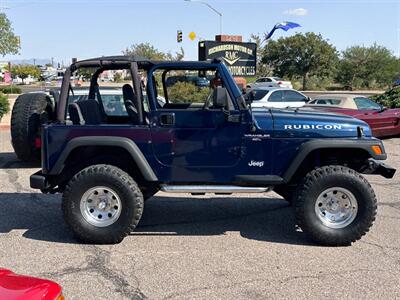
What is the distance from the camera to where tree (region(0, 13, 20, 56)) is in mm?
47878

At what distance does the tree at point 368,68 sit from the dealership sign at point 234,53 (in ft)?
101

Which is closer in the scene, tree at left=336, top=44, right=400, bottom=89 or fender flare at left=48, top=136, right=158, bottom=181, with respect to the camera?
fender flare at left=48, top=136, right=158, bottom=181

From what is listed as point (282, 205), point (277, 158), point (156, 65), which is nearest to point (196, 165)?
point (277, 158)

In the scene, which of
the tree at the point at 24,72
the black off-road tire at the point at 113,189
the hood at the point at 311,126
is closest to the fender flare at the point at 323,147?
the hood at the point at 311,126

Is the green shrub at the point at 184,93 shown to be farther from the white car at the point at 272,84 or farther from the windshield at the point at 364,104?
the white car at the point at 272,84

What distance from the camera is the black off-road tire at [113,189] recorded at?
505cm

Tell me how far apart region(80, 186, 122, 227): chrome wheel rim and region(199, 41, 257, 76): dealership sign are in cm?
2019

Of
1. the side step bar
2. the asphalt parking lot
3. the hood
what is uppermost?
the hood

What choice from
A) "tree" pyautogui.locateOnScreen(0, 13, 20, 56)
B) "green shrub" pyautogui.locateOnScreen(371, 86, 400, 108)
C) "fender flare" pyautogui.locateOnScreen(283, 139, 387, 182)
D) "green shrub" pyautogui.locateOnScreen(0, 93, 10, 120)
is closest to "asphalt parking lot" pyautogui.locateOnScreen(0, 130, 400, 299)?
"fender flare" pyautogui.locateOnScreen(283, 139, 387, 182)

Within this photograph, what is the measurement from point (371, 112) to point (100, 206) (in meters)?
9.97

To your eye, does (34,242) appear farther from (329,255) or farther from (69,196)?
(329,255)

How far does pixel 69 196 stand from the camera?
200 inches

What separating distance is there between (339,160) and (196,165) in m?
1.74

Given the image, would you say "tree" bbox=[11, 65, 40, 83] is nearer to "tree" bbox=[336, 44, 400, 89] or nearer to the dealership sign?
"tree" bbox=[336, 44, 400, 89]
